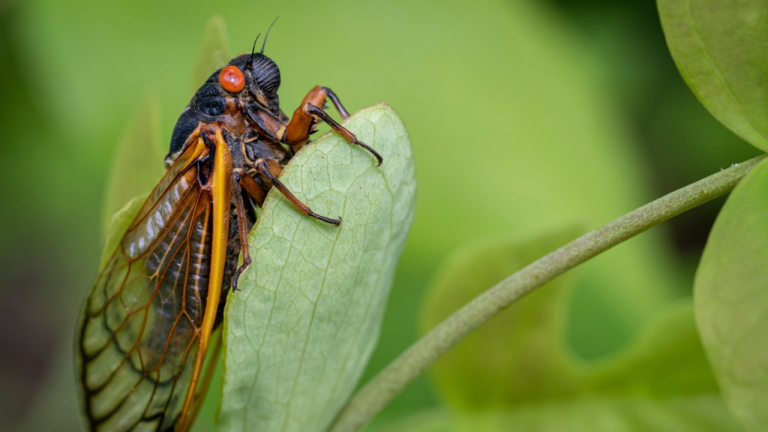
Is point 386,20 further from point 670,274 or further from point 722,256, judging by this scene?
point 722,256

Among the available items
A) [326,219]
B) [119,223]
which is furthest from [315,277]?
[119,223]

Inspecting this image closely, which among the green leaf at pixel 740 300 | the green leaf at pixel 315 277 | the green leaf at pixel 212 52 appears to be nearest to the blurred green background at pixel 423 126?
the green leaf at pixel 212 52

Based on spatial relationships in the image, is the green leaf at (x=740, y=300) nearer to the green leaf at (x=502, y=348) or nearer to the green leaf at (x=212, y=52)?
the green leaf at (x=502, y=348)

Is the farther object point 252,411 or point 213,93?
point 213,93

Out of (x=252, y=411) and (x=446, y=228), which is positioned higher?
(x=446, y=228)

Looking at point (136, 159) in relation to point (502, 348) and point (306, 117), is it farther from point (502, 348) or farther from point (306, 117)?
point (502, 348)

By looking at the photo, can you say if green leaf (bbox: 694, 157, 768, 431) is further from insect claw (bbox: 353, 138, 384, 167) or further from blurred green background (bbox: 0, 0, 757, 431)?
blurred green background (bbox: 0, 0, 757, 431)

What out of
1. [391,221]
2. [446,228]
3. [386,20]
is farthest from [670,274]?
[391,221]
